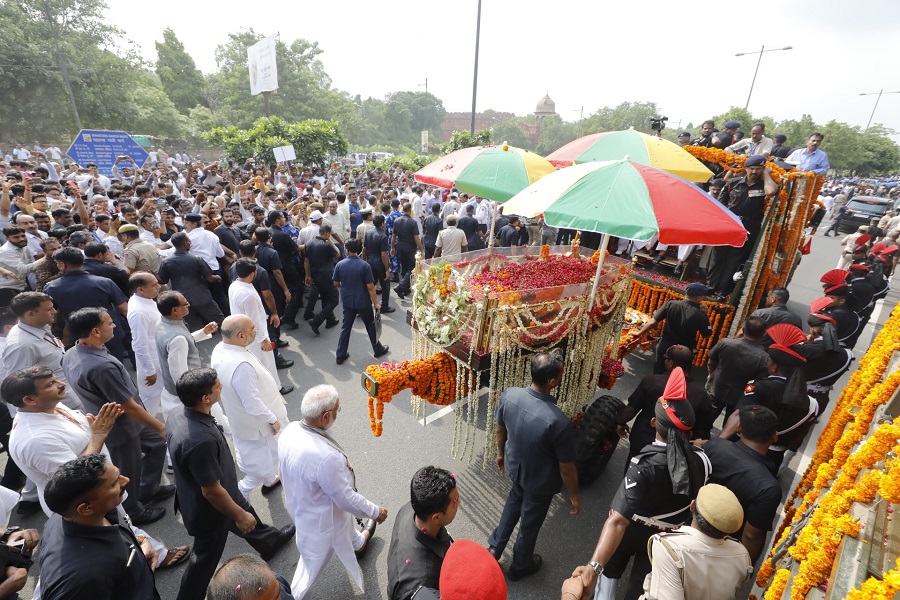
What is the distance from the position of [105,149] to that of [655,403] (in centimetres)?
1612

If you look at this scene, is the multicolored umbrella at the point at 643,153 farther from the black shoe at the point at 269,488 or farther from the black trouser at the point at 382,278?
the black shoe at the point at 269,488

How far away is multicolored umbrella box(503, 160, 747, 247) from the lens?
3475 mm

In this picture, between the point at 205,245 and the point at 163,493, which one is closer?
the point at 163,493

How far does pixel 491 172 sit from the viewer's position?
5383 millimetres

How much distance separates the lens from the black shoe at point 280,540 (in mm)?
3557

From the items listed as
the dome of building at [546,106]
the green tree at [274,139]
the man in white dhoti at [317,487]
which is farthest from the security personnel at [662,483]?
the dome of building at [546,106]

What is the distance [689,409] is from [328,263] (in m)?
6.29

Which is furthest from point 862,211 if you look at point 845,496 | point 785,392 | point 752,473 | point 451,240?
point 845,496

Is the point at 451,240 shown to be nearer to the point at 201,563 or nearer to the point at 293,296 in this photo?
the point at 293,296

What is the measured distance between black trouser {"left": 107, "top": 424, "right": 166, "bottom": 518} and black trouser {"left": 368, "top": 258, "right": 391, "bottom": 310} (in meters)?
4.69

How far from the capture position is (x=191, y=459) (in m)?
2.75

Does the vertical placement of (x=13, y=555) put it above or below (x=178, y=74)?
below

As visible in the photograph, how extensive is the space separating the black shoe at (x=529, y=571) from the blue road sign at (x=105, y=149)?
14.5 metres

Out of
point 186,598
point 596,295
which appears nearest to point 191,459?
point 186,598
